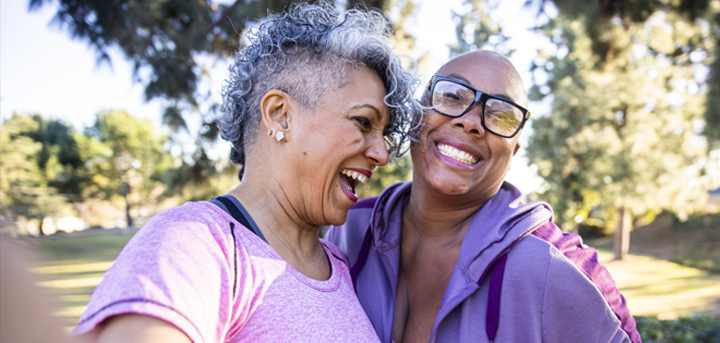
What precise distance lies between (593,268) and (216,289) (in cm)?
156

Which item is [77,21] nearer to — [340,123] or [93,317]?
[340,123]

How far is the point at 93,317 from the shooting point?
893 mm

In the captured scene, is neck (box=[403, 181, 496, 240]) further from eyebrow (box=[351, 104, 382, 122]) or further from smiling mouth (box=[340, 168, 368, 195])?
eyebrow (box=[351, 104, 382, 122])

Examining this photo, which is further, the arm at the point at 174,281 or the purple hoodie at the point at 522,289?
the purple hoodie at the point at 522,289

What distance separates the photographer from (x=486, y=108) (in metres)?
2.19

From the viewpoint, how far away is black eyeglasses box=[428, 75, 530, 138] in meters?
2.19

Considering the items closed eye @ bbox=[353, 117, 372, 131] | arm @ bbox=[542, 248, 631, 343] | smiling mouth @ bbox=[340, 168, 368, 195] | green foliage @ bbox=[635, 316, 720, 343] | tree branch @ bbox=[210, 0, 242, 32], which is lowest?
green foliage @ bbox=[635, 316, 720, 343]

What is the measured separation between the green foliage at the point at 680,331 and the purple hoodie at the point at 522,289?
5.83 m

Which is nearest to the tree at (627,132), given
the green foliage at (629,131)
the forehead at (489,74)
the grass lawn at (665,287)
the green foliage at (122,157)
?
the green foliage at (629,131)

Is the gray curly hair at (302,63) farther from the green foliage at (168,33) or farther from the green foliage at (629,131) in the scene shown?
the green foliage at (629,131)

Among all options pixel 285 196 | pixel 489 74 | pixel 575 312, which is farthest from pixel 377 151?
pixel 575 312

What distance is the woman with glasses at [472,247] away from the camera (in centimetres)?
170

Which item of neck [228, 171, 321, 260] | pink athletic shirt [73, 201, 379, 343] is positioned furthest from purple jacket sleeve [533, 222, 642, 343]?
neck [228, 171, 321, 260]

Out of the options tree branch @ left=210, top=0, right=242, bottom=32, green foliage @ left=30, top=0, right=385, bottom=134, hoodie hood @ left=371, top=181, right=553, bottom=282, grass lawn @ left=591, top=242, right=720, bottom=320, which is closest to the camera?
hoodie hood @ left=371, top=181, right=553, bottom=282
